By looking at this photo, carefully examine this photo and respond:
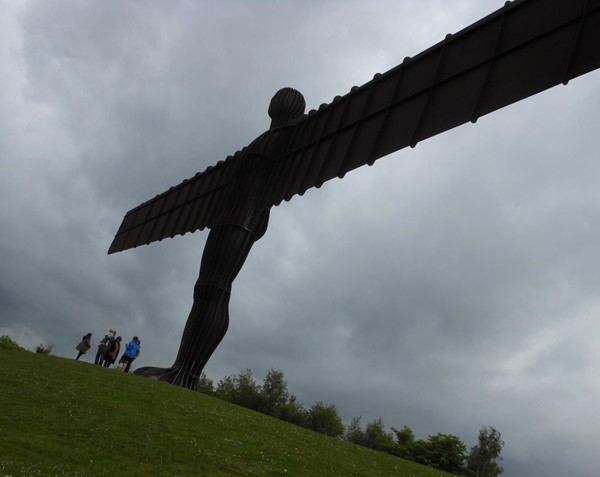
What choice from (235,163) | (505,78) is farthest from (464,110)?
(235,163)

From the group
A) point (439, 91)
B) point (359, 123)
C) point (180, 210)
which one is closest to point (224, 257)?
point (359, 123)

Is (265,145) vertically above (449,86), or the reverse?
(449,86)

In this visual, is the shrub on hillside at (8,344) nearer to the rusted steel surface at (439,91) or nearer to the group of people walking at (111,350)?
the group of people walking at (111,350)

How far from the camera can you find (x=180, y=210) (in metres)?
20.0

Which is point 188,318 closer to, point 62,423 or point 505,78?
point 62,423

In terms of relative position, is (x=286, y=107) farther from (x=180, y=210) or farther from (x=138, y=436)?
(x=138, y=436)

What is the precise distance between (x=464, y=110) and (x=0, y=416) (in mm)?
10016

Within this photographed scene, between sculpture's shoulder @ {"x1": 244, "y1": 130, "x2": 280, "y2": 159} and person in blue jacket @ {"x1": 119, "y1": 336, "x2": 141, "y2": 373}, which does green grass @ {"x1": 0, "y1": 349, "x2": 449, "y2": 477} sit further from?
sculpture's shoulder @ {"x1": 244, "y1": 130, "x2": 280, "y2": 159}

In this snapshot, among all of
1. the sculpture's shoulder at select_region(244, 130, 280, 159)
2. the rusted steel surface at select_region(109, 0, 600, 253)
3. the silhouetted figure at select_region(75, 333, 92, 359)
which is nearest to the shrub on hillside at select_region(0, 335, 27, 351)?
the silhouetted figure at select_region(75, 333, 92, 359)

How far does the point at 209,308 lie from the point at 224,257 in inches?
58.8

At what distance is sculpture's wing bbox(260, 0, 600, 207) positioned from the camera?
958 centimetres

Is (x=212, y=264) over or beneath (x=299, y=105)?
beneath

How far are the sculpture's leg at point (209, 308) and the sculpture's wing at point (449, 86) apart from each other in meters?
1.70

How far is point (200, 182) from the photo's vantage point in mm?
19469
